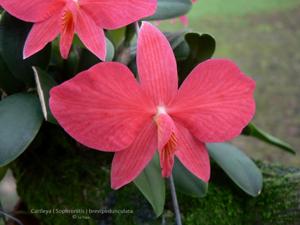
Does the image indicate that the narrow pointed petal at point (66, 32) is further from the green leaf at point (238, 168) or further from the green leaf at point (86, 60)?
the green leaf at point (238, 168)

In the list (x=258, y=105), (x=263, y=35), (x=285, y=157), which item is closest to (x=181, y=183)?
(x=285, y=157)

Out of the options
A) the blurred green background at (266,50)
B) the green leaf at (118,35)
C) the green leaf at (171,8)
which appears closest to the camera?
the green leaf at (171,8)

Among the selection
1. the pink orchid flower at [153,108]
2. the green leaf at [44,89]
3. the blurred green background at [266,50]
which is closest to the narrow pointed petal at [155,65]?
the pink orchid flower at [153,108]

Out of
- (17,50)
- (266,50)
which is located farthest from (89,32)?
(266,50)

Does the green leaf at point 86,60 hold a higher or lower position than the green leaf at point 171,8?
lower

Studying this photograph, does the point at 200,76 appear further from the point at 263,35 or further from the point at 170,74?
the point at 263,35

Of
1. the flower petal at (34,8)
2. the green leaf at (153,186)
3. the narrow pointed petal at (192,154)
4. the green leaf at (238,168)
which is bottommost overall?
the green leaf at (238,168)
